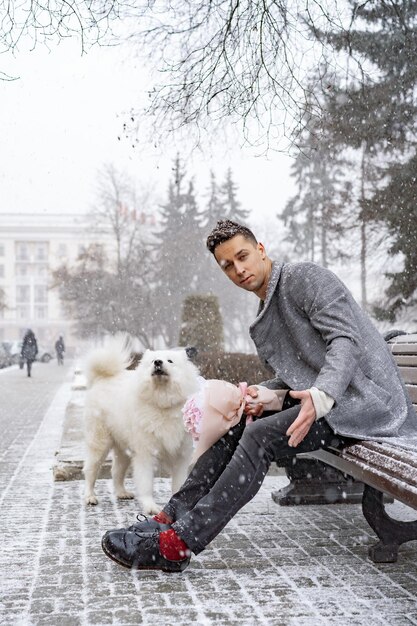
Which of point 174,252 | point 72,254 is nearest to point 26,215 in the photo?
point 72,254

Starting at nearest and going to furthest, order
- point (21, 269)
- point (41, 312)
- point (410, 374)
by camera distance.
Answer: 1. point (410, 374)
2. point (21, 269)
3. point (41, 312)

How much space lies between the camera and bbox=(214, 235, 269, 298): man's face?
3.80m

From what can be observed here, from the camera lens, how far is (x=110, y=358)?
19.0 ft

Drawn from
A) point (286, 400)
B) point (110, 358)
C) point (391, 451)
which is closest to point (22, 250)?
point (110, 358)

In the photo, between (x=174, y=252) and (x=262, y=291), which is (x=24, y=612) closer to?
(x=262, y=291)

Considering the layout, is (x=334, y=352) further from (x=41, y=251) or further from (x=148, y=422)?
(x=41, y=251)

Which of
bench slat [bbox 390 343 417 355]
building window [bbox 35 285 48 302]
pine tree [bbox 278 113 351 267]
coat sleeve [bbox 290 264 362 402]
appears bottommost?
bench slat [bbox 390 343 417 355]

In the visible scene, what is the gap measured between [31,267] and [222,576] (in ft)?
279

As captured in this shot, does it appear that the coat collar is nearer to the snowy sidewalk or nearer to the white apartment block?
the snowy sidewalk

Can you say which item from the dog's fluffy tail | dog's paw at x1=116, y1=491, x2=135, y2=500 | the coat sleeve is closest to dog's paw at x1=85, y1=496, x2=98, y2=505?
dog's paw at x1=116, y1=491, x2=135, y2=500

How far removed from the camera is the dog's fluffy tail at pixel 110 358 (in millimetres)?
5762

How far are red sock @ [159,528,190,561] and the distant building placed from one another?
82.3 metres

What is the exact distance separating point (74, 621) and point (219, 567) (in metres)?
0.96

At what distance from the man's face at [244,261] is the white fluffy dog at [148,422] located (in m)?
1.41
